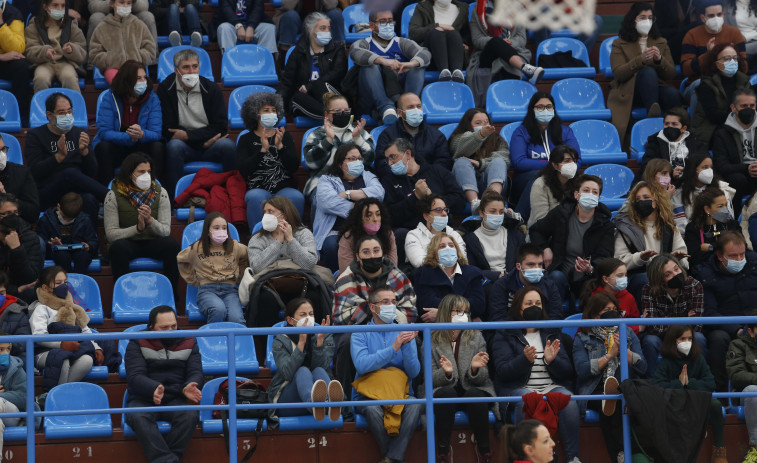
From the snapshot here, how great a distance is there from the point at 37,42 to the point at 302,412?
503cm

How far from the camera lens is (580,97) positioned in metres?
13.7

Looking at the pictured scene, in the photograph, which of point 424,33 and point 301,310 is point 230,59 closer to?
point 424,33

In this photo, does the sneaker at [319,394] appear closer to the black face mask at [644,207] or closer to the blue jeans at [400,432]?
the blue jeans at [400,432]

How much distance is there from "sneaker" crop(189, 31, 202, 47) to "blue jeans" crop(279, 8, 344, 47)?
2.52 feet

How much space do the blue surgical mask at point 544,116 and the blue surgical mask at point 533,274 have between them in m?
2.00

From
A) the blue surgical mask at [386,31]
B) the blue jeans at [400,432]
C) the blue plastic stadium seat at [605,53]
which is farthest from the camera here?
the blue plastic stadium seat at [605,53]

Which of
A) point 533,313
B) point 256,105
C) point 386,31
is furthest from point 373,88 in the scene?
point 533,313

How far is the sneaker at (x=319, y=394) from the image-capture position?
9489mm

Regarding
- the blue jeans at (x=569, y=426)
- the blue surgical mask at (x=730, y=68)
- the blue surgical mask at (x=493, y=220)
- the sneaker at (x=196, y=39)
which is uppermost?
the sneaker at (x=196, y=39)

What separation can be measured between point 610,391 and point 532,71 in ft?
15.3

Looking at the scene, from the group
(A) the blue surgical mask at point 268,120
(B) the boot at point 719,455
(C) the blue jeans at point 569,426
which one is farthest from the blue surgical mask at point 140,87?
(B) the boot at point 719,455

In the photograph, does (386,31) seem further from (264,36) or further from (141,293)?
(141,293)

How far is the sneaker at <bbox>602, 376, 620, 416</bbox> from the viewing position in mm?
9633

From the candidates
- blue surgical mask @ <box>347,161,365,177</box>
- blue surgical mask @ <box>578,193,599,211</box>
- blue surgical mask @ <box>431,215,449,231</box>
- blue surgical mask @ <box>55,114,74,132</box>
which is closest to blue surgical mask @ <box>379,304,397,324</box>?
blue surgical mask @ <box>431,215,449,231</box>
